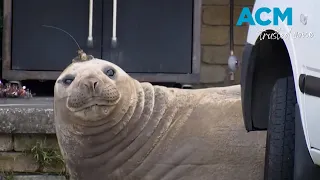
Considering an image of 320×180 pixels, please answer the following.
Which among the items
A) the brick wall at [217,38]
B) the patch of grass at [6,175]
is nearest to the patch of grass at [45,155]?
the patch of grass at [6,175]

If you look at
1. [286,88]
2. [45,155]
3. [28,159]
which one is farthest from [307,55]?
[28,159]

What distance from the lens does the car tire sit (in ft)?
10.1

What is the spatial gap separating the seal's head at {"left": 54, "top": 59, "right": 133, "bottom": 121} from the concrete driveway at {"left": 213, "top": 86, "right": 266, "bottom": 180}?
0.60 metres

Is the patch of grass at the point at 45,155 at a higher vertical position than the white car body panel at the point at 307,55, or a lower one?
lower

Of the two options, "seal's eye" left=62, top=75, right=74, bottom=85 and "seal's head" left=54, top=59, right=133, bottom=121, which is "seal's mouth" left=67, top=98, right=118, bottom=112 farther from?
"seal's eye" left=62, top=75, right=74, bottom=85

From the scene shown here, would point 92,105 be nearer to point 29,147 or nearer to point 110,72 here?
point 110,72

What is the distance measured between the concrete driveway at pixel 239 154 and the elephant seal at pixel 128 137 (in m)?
0.04

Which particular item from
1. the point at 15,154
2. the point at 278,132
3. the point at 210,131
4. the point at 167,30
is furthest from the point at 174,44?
the point at 278,132

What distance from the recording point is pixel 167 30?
6.36m

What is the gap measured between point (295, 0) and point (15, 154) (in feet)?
8.91

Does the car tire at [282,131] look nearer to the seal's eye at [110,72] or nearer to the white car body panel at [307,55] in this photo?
the white car body panel at [307,55]

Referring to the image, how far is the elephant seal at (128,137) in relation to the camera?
384 cm

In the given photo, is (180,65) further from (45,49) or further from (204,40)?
(45,49)

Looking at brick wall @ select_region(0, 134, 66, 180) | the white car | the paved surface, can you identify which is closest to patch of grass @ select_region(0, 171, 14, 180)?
brick wall @ select_region(0, 134, 66, 180)
